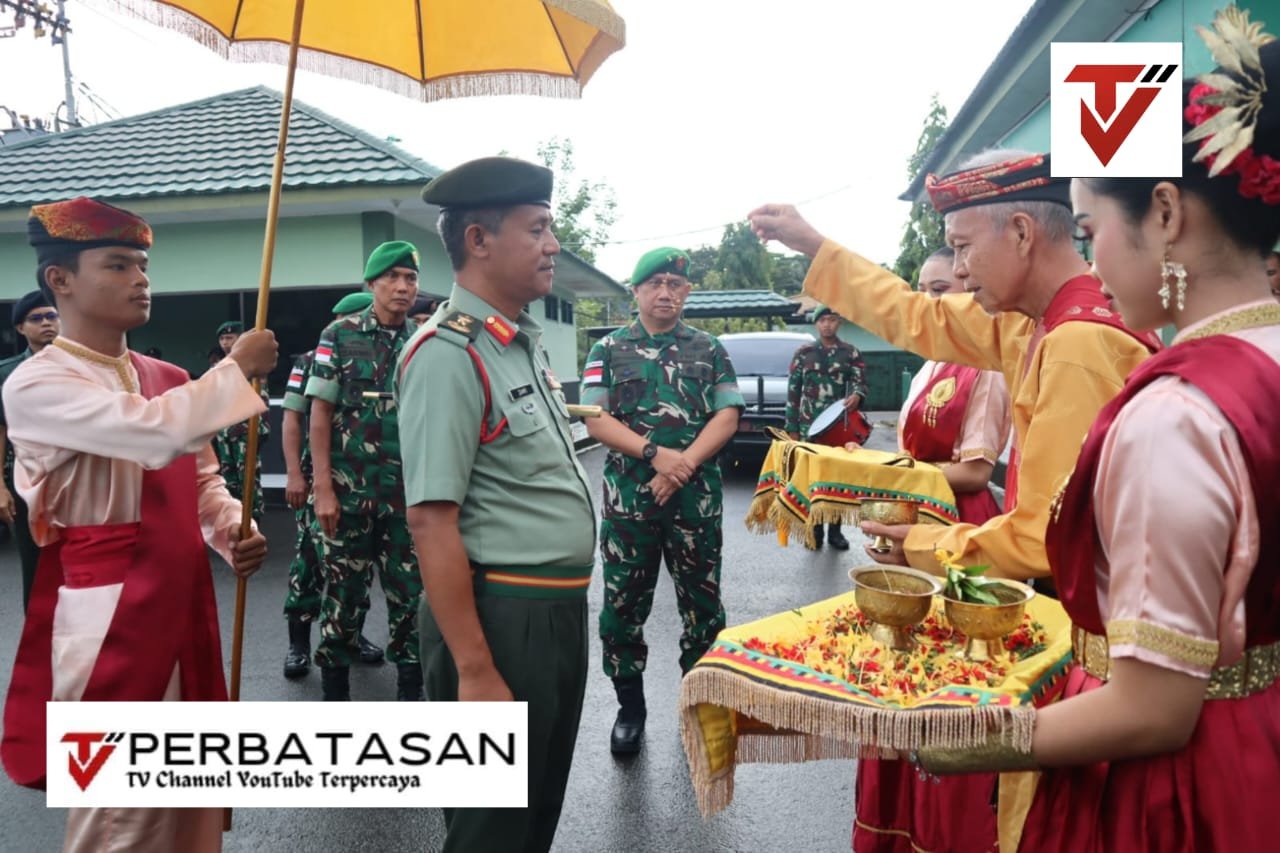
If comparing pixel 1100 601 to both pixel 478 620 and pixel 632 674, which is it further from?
pixel 632 674

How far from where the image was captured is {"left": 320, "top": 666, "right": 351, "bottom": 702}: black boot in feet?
12.6

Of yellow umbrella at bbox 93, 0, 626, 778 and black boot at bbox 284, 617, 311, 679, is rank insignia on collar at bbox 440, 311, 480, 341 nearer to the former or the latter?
yellow umbrella at bbox 93, 0, 626, 778

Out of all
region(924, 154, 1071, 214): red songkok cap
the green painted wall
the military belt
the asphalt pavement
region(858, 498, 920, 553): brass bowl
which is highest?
the green painted wall

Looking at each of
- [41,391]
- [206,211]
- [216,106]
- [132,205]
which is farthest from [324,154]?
[41,391]

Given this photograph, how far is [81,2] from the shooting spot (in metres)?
2.18

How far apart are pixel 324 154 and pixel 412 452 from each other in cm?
837

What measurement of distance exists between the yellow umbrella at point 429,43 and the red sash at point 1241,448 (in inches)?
74.9

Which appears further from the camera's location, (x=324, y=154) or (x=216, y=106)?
(x=216, y=106)

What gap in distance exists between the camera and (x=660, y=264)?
3.99m

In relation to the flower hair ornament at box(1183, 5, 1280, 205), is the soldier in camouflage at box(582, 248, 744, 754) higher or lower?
lower

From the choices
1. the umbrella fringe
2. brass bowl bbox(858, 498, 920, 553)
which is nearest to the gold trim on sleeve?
brass bowl bbox(858, 498, 920, 553)

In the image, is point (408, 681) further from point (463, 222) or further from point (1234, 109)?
point (1234, 109)
